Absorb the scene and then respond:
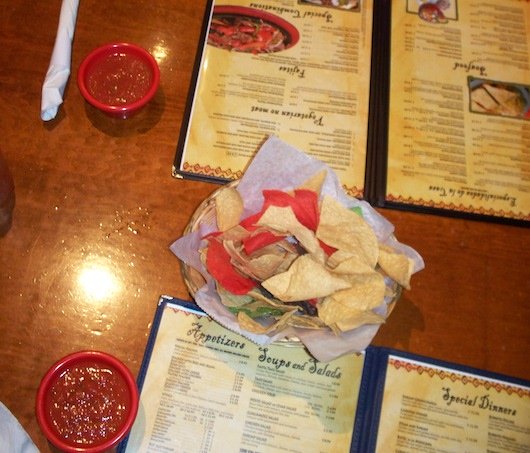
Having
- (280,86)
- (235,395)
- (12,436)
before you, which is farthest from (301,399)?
(280,86)

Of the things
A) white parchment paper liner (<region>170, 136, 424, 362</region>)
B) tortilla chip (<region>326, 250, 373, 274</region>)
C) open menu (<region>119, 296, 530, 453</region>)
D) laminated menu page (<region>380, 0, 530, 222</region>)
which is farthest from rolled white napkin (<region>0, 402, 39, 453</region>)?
laminated menu page (<region>380, 0, 530, 222</region>)

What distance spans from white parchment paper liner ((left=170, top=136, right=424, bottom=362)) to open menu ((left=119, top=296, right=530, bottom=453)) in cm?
8

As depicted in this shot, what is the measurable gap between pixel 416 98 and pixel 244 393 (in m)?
0.69

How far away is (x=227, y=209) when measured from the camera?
86 centimetres

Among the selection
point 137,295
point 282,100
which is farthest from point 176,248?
point 282,100

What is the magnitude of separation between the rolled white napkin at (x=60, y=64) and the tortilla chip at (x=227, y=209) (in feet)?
1.36

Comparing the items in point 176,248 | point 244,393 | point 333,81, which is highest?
point 333,81

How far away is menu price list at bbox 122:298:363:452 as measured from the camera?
0.88 metres

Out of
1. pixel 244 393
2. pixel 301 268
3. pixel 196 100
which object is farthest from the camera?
pixel 196 100

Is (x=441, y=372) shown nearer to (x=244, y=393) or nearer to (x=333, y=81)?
(x=244, y=393)

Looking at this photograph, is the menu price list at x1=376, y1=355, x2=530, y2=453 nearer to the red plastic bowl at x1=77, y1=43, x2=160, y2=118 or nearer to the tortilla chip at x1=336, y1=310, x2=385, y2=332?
the tortilla chip at x1=336, y1=310, x2=385, y2=332

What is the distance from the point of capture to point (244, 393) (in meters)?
0.90

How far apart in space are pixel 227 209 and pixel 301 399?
1.14ft

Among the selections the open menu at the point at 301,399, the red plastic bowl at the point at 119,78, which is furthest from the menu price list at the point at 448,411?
the red plastic bowl at the point at 119,78
